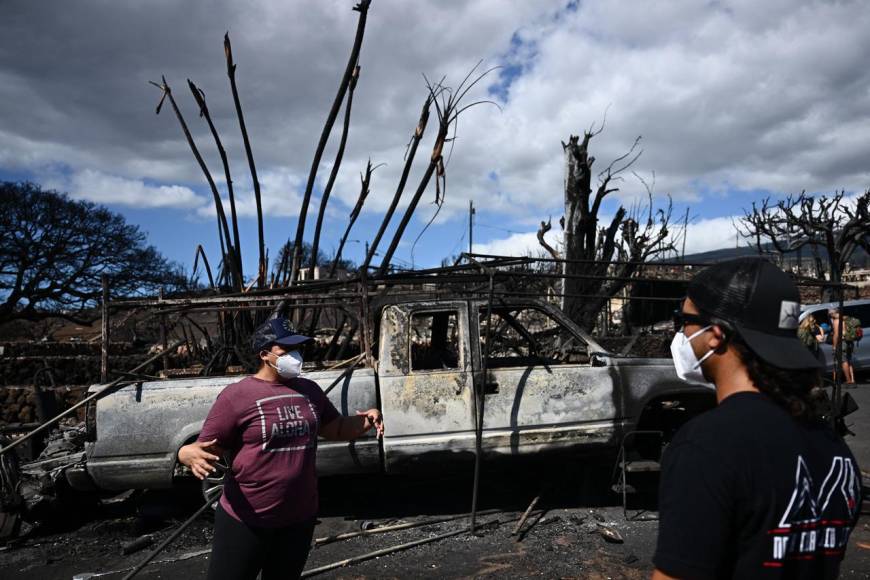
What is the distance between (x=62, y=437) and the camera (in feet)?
22.1

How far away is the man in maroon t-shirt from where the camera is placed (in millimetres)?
2590

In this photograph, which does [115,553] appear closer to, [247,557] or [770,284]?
[247,557]

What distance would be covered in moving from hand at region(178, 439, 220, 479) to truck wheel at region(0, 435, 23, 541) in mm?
3674

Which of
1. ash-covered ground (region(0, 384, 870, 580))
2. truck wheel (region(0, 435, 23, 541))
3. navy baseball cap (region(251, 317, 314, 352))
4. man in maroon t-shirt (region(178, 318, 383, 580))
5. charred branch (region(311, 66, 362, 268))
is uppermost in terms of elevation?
charred branch (region(311, 66, 362, 268))

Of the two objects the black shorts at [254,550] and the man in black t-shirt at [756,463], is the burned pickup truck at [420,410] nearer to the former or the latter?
the black shorts at [254,550]

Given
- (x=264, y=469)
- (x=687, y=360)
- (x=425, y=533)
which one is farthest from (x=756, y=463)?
(x=425, y=533)

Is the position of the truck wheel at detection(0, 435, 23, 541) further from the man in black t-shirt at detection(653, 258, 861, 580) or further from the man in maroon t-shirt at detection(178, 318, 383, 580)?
the man in black t-shirt at detection(653, 258, 861, 580)

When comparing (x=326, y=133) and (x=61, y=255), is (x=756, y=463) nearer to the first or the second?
(x=326, y=133)

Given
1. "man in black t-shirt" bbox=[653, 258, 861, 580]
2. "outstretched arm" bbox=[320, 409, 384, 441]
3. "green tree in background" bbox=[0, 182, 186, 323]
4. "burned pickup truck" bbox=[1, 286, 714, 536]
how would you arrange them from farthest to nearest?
"green tree in background" bbox=[0, 182, 186, 323], "burned pickup truck" bbox=[1, 286, 714, 536], "outstretched arm" bbox=[320, 409, 384, 441], "man in black t-shirt" bbox=[653, 258, 861, 580]

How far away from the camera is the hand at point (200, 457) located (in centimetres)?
260

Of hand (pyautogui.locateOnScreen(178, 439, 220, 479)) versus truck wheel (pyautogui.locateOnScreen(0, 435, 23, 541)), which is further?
truck wheel (pyautogui.locateOnScreen(0, 435, 23, 541))

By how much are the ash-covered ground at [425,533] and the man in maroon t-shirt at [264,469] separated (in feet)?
5.99

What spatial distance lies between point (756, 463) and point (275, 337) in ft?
7.49

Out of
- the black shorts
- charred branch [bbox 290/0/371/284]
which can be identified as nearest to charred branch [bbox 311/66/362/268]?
charred branch [bbox 290/0/371/284]
